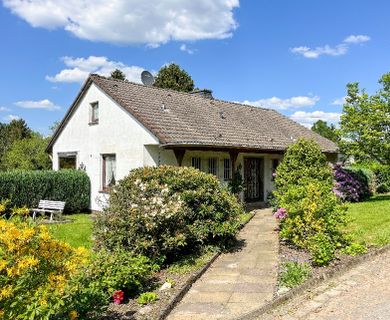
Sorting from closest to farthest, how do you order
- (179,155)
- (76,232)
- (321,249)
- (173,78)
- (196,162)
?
(321,249), (76,232), (179,155), (196,162), (173,78)

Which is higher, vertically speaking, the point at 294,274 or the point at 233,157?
the point at 233,157

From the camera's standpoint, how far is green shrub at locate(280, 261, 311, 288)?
6.75 m

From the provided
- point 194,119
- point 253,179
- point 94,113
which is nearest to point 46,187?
point 94,113

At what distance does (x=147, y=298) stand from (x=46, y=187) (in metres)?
12.2

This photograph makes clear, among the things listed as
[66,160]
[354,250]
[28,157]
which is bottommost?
Result: [354,250]

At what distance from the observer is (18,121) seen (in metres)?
45.2

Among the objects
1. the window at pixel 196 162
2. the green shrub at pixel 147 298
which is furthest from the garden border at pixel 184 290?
the window at pixel 196 162

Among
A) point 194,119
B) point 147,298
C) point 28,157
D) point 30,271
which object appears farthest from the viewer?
point 28,157

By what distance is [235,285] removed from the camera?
6.82m

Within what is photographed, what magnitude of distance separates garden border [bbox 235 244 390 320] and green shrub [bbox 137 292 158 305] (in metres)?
1.34

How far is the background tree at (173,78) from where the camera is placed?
39281 mm

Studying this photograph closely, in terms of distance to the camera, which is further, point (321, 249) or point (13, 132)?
point (13, 132)

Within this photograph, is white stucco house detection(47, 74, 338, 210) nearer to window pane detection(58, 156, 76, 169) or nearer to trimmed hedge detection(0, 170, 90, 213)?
window pane detection(58, 156, 76, 169)

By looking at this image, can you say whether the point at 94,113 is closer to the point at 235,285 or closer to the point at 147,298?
the point at 235,285
